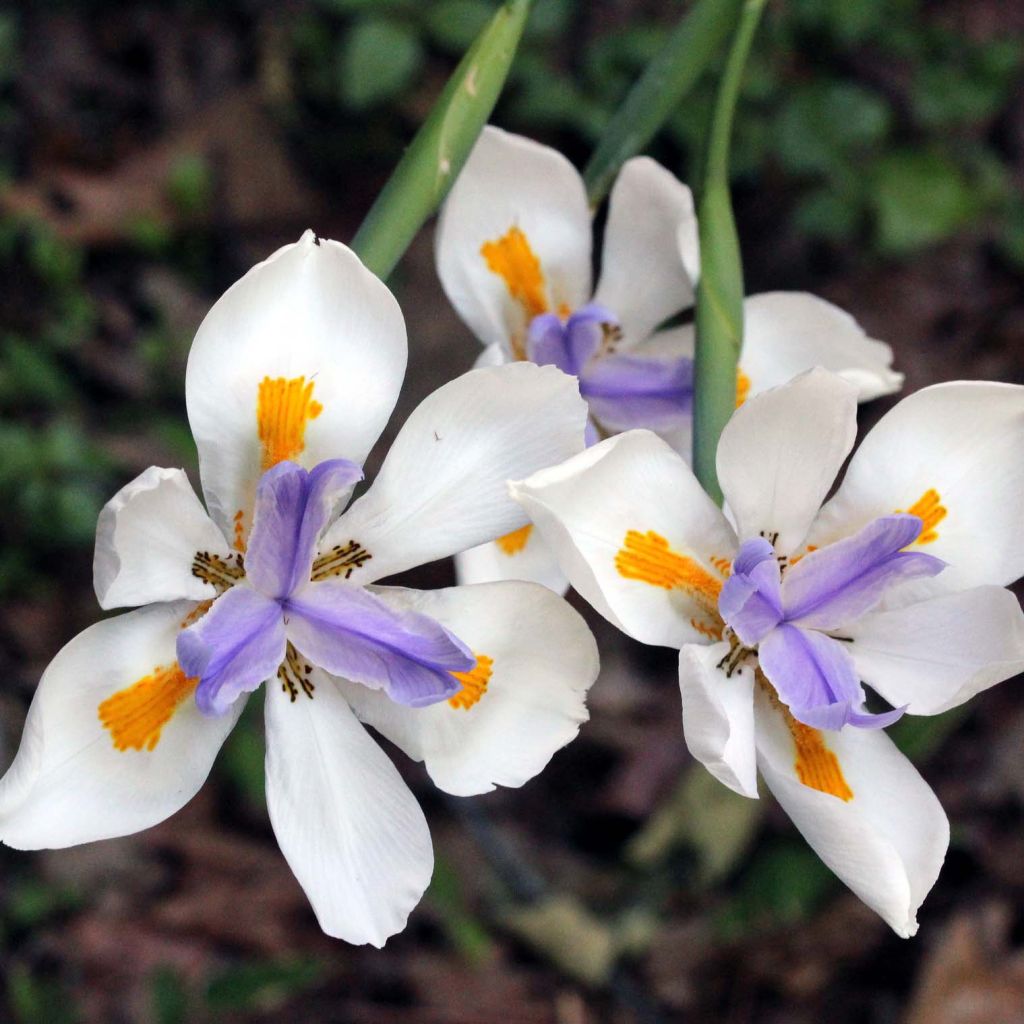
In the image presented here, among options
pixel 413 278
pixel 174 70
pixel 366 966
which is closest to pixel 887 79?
pixel 413 278

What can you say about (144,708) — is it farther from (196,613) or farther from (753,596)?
(753,596)

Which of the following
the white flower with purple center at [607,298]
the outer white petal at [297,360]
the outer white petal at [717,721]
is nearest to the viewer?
the outer white petal at [717,721]

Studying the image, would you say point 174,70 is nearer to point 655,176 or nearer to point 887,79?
point 887,79

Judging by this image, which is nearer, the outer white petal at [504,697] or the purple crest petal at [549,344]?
the outer white petal at [504,697]

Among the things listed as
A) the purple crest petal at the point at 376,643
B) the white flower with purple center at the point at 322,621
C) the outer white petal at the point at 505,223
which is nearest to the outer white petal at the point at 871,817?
the white flower with purple center at the point at 322,621

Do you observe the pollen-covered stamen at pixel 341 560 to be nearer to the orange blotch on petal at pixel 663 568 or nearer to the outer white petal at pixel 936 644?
the orange blotch on petal at pixel 663 568

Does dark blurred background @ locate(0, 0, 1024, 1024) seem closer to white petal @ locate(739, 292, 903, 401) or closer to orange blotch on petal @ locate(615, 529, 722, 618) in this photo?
white petal @ locate(739, 292, 903, 401)

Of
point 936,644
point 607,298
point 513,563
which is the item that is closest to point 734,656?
point 936,644
